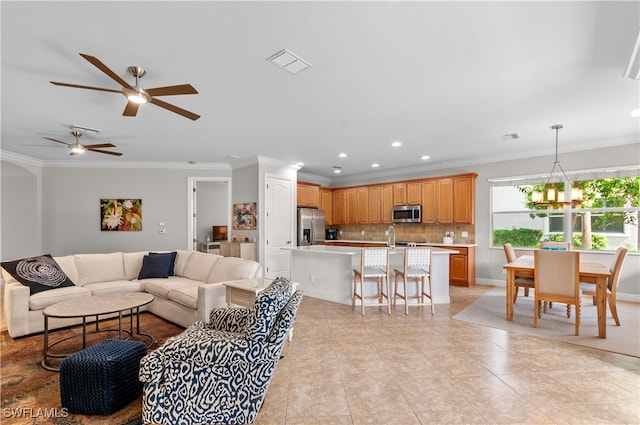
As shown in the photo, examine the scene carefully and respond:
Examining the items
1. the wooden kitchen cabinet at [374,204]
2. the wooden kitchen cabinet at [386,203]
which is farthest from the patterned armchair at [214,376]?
the wooden kitchen cabinet at [374,204]

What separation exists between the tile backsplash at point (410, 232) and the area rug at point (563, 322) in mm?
1879

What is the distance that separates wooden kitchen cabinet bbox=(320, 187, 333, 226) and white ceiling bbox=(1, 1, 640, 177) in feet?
12.1

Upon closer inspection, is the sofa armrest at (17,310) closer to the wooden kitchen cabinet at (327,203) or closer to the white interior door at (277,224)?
the white interior door at (277,224)

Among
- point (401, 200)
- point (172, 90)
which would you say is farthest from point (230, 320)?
point (401, 200)

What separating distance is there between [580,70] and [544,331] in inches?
113

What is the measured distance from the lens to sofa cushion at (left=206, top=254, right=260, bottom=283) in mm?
4129

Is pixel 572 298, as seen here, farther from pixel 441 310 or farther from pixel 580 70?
pixel 580 70

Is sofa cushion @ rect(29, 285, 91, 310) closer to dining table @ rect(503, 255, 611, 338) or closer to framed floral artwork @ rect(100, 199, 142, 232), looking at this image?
framed floral artwork @ rect(100, 199, 142, 232)

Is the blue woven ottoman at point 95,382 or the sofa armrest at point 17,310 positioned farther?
the sofa armrest at point 17,310

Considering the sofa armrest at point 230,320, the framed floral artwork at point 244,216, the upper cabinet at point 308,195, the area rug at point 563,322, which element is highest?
the upper cabinet at point 308,195

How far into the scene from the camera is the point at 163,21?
6.71 feet

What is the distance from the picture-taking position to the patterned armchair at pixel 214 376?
6.43ft

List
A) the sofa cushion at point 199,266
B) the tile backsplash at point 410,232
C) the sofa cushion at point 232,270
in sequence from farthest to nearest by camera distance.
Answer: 1. the tile backsplash at point 410,232
2. the sofa cushion at point 199,266
3. the sofa cushion at point 232,270

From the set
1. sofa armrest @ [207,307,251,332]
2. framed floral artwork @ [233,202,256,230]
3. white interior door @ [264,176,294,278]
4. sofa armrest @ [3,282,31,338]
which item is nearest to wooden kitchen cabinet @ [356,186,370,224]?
white interior door @ [264,176,294,278]
